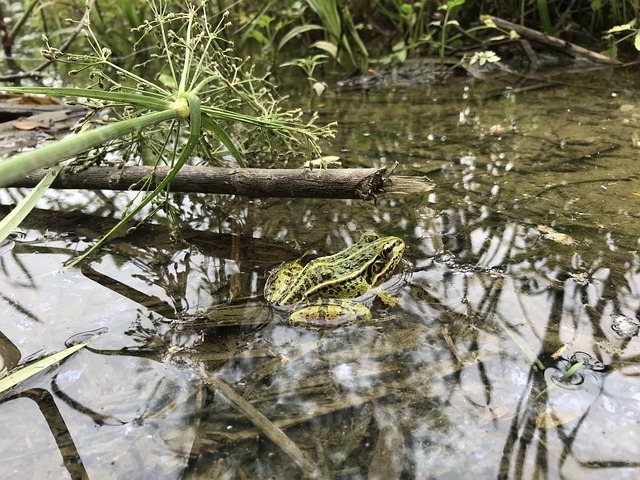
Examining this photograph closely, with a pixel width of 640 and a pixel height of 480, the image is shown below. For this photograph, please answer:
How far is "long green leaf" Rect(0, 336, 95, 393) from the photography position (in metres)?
2.19

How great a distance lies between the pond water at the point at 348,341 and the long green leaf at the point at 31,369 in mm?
47

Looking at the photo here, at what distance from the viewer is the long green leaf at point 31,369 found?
2193mm

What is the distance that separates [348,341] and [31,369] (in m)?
1.48

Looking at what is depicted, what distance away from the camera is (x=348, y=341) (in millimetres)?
2539

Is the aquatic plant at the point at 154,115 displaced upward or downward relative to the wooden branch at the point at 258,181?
upward

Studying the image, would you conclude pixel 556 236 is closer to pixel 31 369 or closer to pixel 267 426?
pixel 267 426

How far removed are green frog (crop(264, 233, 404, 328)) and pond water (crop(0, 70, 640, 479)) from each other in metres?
0.10

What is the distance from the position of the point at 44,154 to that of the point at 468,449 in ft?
6.05

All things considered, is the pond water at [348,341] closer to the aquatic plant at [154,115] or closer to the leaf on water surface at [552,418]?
the leaf on water surface at [552,418]

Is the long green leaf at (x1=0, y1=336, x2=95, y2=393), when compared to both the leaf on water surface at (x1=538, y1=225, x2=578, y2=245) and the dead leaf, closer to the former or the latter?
the leaf on water surface at (x1=538, y1=225, x2=578, y2=245)

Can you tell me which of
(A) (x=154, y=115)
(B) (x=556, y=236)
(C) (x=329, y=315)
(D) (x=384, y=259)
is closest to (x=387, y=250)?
(D) (x=384, y=259)

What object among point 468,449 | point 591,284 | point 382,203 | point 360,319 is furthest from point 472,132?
point 468,449

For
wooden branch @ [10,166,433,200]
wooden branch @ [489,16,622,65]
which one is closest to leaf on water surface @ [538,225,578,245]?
wooden branch @ [10,166,433,200]

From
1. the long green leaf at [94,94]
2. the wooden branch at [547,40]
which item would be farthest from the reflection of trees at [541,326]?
the wooden branch at [547,40]
